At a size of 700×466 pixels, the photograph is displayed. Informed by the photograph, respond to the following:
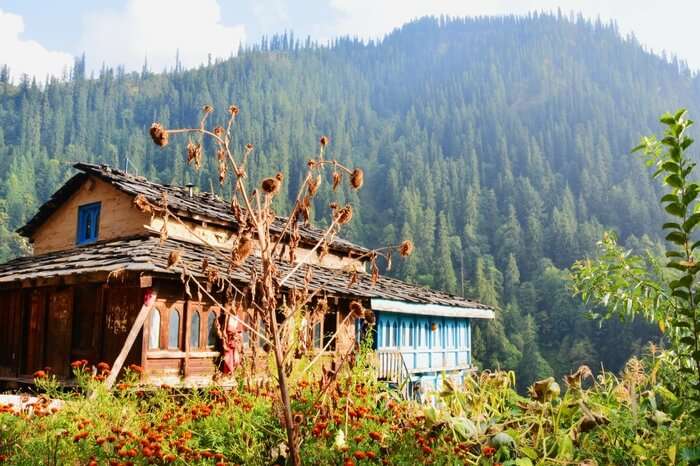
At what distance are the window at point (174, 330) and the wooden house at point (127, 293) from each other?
2 cm

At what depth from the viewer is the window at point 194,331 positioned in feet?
40.7

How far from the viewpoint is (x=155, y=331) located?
11.7 metres

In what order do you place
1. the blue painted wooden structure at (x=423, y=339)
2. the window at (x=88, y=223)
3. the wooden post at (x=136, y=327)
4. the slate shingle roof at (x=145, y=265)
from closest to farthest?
the wooden post at (x=136, y=327)
the slate shingle roof at (x=145, y=265)
the window at (x=88, y=223)
the blue painted wooden structure at (x=423, y=339)

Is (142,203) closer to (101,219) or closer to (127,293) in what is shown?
(127,293)

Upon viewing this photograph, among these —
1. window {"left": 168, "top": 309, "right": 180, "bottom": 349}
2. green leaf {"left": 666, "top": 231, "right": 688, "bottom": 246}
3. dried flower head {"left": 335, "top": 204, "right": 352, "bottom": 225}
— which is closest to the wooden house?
window {"left": 168, "top": 309, "right": 180, "bottom": 349}

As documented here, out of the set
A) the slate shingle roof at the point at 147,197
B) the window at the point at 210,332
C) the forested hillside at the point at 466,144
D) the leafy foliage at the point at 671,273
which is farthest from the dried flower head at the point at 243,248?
the forested hillside at the point at 466,144

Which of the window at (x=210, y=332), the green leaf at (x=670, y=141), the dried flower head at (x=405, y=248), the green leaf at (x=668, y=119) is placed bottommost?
the window at (x=210, y=332)

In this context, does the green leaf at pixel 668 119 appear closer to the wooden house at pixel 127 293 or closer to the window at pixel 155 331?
the wooden house at pixel 127 293

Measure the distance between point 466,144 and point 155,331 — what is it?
405ft

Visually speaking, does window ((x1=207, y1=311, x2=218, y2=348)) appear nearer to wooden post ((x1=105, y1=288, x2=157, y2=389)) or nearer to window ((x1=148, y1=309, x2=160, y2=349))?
window ((x1=148, y1=309, x2=160, y2=349))

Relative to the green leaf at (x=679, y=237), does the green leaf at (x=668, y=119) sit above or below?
above

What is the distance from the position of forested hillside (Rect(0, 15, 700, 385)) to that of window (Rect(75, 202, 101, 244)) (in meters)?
45.2

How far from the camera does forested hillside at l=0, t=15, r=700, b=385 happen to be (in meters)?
73.6

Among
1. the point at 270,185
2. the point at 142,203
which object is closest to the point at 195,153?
the point at 142,203
